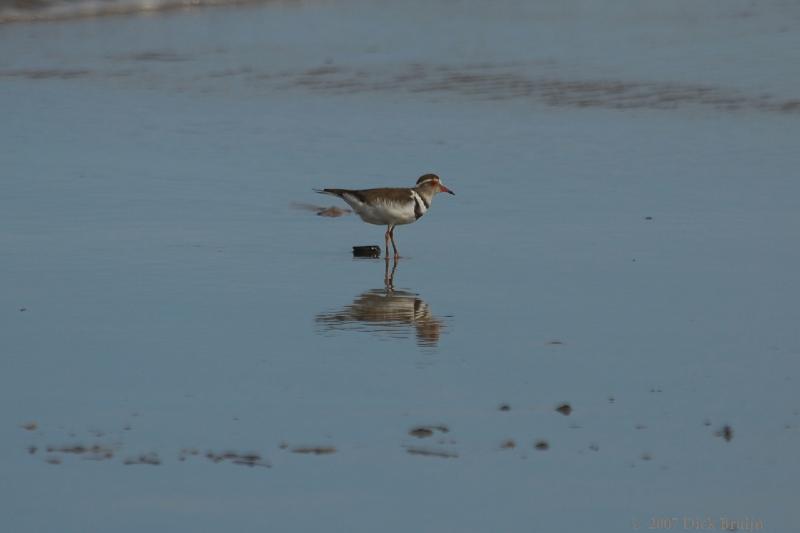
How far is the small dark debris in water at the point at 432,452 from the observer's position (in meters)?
6.50

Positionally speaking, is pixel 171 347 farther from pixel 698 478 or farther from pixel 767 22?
pixel 767 22

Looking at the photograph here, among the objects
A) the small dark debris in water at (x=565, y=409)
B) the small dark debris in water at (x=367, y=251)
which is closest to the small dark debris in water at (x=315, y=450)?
the small dark debris in water at (x=565, y=409)

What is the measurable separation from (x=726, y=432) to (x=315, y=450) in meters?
1.84

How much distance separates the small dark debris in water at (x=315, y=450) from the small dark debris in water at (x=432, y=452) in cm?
33

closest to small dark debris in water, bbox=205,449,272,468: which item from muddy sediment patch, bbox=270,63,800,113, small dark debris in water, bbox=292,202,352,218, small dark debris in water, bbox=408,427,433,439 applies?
small dark debris in water, bbox=408,427,433,439

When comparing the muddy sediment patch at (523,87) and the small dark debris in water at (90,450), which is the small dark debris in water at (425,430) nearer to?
the small dark debris in water at (90,450)

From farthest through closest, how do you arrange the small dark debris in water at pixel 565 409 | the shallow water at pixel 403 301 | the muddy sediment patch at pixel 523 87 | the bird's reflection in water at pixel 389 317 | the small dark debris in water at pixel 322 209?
1. the muddy sediment patch at pixel 523 87
2. the small dark debris in water at pixel 322 209
3. the bird's reflection in water at pixel 389 317
4. the small dark debris in water at pixel 565 409
5. the shallow water at pixel 403 301

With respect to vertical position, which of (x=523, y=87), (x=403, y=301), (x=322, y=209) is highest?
(x=523, y=87)

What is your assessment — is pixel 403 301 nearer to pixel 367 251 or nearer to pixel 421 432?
pixel 367 251

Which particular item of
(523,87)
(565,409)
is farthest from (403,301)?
(523,87)

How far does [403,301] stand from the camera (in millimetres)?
9500

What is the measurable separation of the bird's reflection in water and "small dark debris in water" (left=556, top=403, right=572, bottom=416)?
1321mm

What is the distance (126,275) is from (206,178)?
3.39 m

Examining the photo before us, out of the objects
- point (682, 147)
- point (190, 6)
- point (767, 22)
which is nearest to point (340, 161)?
point (682, 147)
